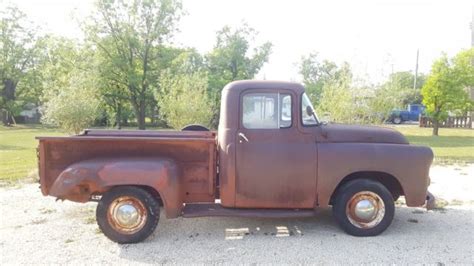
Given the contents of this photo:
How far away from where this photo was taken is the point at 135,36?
23328mm

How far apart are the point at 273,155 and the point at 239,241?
1.20 meters

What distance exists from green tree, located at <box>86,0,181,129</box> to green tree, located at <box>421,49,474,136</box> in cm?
1696

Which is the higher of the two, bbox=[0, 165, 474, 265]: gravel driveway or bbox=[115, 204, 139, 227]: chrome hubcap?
bbox=[115, 204, 139, 227]: chrome hubcap

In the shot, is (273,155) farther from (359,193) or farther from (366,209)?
(366,209)

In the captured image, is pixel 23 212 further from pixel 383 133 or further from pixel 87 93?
pixel 87 93

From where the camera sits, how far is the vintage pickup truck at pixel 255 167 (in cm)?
434

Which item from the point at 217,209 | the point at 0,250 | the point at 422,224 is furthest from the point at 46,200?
the point at 422,224

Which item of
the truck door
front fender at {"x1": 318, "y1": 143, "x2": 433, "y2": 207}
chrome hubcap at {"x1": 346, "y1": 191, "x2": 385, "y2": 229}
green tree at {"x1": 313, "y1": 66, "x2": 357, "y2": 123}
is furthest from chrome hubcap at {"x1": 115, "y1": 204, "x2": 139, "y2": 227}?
green tree at {"x1": 313, "y1": 66, "x2": 357, "y2": 123}

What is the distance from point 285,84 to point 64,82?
13.5 m

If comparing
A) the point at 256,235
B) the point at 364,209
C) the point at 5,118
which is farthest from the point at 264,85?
the point at 5,118

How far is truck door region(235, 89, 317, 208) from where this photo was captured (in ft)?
14.5

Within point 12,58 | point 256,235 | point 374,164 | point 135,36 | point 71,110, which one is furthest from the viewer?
point 12,58

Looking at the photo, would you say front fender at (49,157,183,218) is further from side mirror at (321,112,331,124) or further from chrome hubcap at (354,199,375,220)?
chrome hubcap at (354,199,375,220)

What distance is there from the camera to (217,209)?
453cm
